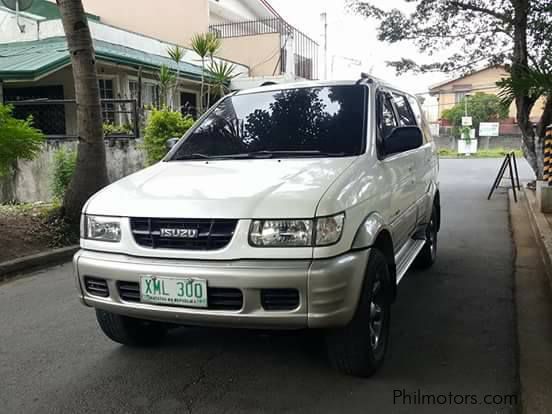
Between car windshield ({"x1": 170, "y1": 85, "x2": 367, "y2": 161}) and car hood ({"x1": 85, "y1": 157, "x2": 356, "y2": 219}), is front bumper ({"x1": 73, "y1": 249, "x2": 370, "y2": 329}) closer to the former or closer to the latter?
car hood ({"x1": 85, "y1": 157, "x2": 356, "y2": 219})

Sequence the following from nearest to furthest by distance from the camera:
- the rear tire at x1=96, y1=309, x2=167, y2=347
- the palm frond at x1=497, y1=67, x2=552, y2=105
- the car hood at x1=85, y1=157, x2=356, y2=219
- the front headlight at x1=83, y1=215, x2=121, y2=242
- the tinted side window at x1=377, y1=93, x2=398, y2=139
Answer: the car hood at x1=85, y1=157, x2=356, y2=219, the front headlight at x1=83, y1=215, x2=121, y2=242, the rear tire at x1=96, y1=309, x2=167, y2=347, the tinted side window at x1=377, y1=93, x2=398, y2=139, the palm frond at x1=497, y1=67, x2=552, y2=105

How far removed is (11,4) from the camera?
1474 centimetres

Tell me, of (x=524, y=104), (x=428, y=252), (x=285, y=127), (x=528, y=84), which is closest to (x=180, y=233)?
(x=285, y=127)

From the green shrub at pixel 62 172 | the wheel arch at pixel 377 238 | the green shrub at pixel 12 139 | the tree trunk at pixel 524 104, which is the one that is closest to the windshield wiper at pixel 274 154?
the wheel arch at pixel 377 238

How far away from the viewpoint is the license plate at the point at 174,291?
289cm

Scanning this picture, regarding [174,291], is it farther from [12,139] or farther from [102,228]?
[12,139]

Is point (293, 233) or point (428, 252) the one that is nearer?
point (293, 233)

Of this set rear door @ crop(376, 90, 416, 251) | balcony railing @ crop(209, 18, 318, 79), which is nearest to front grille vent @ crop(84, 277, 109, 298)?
rear door @ crop(376, 90, 416, 251)

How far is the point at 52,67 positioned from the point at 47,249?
276 inches

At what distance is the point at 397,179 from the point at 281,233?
1580mm

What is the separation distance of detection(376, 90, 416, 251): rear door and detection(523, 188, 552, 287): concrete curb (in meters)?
1.79

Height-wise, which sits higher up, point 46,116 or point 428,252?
point 46,116

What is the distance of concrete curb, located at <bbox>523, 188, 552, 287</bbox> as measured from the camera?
5.60 metres

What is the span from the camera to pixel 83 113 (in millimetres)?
6852
